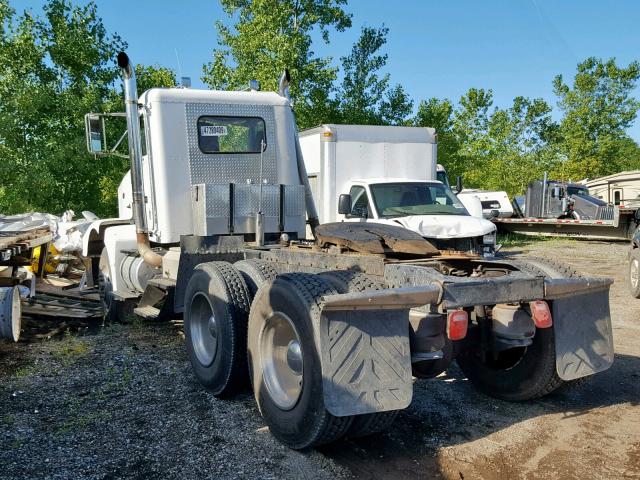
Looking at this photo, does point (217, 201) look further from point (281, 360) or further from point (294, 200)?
point (281, 360)

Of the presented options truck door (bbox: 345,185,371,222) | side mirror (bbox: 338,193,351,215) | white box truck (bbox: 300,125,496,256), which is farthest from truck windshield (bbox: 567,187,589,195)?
side mirror (bbox: 338,193,351,215)

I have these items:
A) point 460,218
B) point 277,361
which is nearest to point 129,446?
point 277,361

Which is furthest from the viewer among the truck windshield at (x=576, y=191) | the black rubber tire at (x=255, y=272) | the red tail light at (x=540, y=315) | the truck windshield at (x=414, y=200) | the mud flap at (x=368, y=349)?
the truck windshield at (x=576, y=191)

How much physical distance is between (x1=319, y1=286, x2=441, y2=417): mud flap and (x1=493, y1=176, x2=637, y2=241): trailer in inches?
722

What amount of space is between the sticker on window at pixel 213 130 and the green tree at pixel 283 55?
41.8 feet

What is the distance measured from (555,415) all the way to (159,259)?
14.5 ft

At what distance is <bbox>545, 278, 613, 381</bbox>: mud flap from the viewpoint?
3982 mm

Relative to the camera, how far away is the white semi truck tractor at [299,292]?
3.44 meters

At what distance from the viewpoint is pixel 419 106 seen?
24500 millimetres

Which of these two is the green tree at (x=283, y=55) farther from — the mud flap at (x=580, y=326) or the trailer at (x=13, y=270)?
the mud flap at (x=580, y=326)

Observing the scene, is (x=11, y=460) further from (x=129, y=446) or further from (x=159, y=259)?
(x=159, y=259)

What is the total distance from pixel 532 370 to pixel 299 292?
207cm

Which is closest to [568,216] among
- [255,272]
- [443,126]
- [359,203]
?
[443,126]

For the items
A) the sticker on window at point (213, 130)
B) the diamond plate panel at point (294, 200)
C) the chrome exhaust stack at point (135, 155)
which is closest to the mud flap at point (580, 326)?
the diamond plate panel at point (294, 200)
